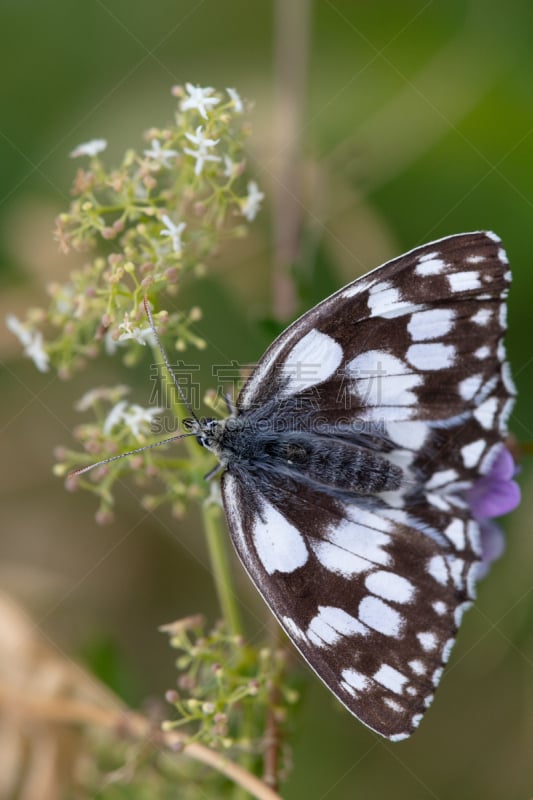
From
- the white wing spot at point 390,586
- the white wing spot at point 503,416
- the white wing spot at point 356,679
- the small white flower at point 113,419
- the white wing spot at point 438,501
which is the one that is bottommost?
the white wing spot at point 356,679

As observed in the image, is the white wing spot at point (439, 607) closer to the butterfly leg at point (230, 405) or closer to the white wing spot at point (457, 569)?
the white wing spot at point (457, 569)

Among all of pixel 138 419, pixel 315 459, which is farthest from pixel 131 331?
pixel 315 459

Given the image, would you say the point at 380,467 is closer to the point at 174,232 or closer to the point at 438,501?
the point at 438,501

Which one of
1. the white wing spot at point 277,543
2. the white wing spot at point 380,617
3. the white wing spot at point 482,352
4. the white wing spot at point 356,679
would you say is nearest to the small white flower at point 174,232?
the white wing spot at point 277,543

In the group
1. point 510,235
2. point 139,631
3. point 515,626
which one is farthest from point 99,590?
point 510,235

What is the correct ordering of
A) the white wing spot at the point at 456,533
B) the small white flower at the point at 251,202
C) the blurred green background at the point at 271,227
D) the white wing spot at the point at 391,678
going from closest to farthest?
the white wing spot at the point at 391,678 → the white wing spot at the point at 456,533 → the small white flower at the point at 251,202 → the blurred green background at the point at 271,227

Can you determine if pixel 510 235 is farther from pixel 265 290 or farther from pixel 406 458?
pixel 406 458

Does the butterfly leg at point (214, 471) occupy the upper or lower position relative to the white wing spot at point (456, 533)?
upper
